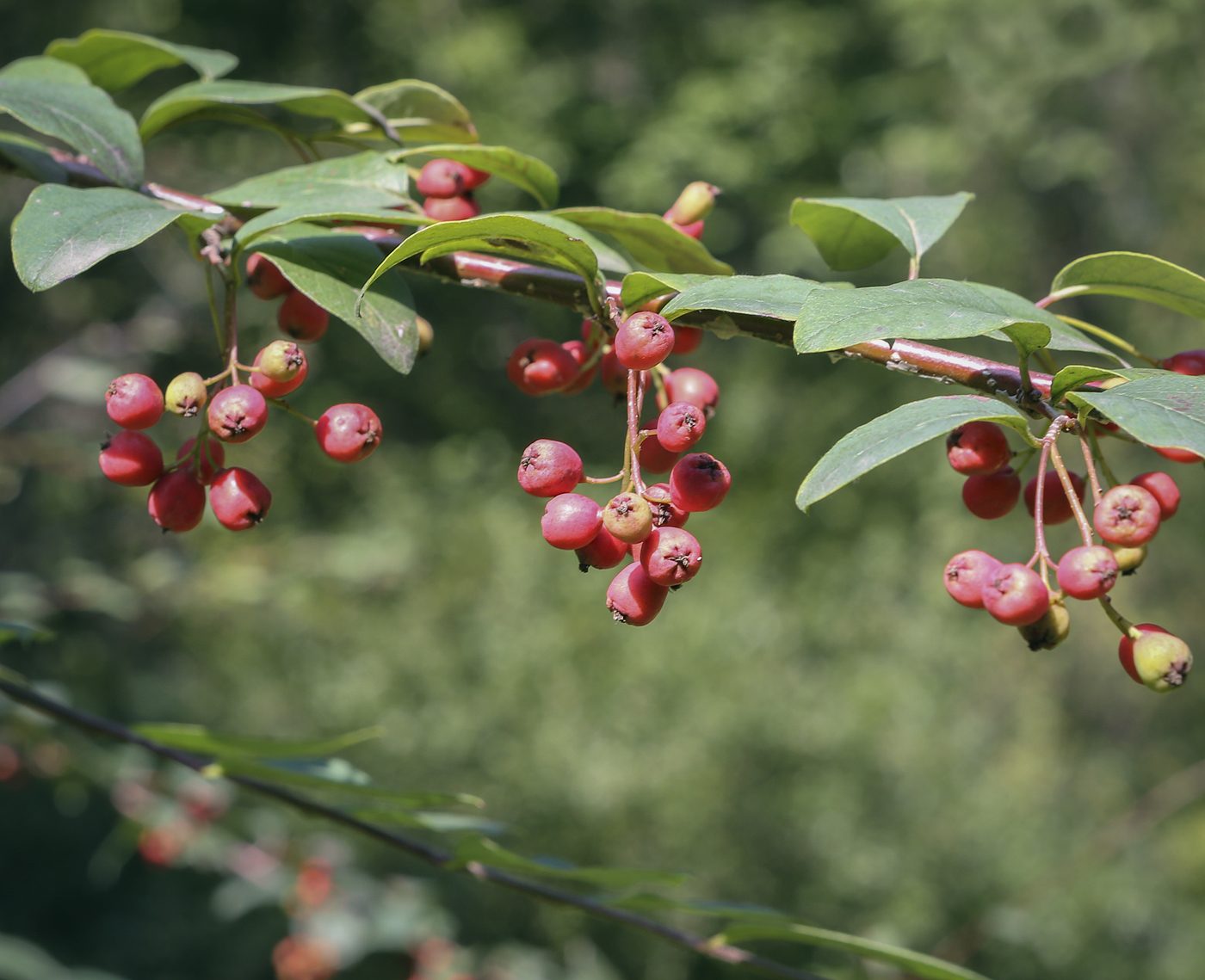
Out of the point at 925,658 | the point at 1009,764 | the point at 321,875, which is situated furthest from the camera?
the point at 1009,764

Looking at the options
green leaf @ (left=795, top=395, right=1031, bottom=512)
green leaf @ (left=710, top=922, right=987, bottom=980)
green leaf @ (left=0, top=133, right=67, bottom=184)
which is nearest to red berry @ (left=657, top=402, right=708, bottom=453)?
green leaf @ (left=795, top=395, right=1031, bottom=512)

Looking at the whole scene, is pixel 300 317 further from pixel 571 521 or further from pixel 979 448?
pixel 979 448

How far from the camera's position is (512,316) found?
6.77 meters

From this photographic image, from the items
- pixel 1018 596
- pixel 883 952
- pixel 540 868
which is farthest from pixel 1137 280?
pixel 540 868

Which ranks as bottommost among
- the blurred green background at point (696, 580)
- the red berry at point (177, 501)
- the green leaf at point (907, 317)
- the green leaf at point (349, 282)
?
the blurred green background at point (696, 580)

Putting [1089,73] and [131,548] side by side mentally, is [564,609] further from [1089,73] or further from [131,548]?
[1089,73]

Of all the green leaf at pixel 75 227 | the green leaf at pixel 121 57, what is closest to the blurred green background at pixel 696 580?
the green leaf at pixel 121 57

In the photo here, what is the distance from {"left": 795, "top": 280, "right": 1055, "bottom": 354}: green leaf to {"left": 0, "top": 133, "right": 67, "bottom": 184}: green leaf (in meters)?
0.50

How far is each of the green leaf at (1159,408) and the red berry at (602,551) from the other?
0.25 m

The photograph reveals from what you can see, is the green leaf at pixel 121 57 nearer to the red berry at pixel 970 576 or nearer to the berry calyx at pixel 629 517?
the berry calyx at pixel 629 517

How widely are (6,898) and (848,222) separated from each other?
4.98 m

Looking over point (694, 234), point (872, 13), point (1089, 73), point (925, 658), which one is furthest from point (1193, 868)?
point (694, 234)

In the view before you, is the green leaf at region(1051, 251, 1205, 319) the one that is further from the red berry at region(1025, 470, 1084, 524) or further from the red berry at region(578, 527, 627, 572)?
the red berry at region(578, 527, 627, 572)

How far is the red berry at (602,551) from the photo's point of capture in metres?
0.56
